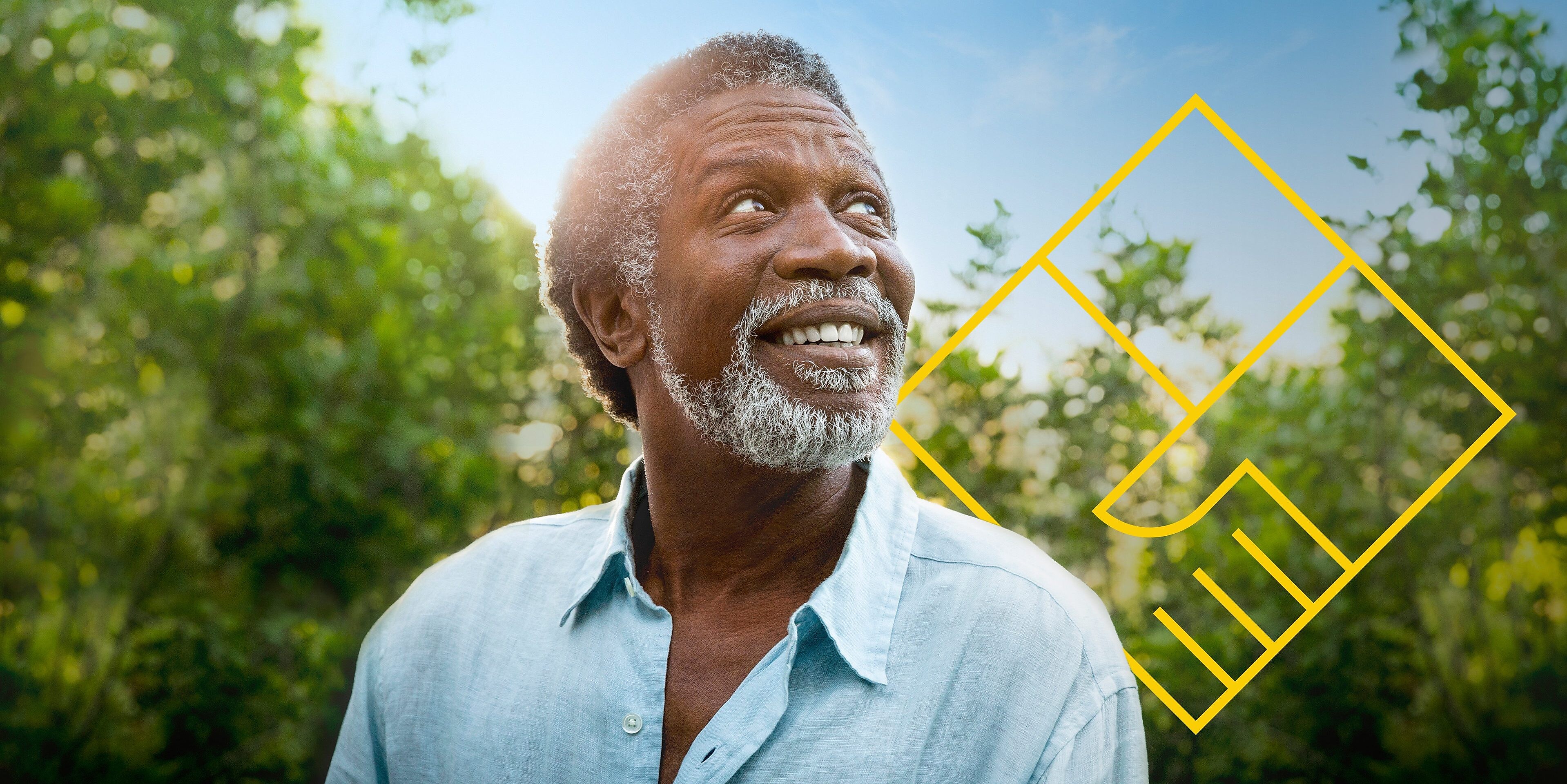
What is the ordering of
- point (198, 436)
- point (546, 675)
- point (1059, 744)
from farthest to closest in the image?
point (198, 436) → point (546, 675) → point (1059, 744)

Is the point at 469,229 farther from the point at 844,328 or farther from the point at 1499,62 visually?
the point at 1499,62

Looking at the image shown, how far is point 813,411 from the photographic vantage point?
153cm

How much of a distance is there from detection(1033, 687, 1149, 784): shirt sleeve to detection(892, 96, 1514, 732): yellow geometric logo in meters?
1.47

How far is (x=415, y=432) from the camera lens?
3.87 meters

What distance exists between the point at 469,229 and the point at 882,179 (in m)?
2.96

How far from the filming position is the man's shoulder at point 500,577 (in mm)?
1780

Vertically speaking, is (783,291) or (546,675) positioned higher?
(783,291)

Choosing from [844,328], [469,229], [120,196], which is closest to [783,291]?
[844,328]

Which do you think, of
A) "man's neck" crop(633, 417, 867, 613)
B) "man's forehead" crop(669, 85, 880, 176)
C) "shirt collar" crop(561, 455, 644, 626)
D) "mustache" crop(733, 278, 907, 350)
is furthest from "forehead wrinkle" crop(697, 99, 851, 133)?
"shirt collar" crop(561, 455, 644, 626)

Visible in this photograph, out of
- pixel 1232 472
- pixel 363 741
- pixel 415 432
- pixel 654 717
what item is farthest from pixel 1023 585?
pixel 415 432

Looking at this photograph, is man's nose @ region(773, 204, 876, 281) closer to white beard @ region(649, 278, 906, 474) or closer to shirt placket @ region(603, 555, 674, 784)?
white beard @ region(649, 278, 906, 474)

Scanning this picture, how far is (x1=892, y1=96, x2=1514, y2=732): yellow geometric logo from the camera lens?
9.68 ft

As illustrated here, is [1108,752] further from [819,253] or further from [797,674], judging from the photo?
[819,253]

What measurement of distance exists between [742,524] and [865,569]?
0.23 metres
